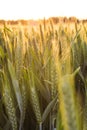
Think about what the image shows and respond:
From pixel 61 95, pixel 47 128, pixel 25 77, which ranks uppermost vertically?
pixel 61 95

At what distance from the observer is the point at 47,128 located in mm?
611

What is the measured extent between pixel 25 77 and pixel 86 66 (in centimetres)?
41

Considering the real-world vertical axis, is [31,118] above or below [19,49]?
below

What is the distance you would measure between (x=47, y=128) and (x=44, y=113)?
6 centimetres

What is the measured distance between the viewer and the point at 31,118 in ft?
2.05

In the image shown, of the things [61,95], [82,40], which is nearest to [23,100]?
[61,95]

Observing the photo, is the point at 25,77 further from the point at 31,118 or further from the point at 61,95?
the point at 61,95

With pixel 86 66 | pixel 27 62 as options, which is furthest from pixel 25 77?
pixel 86 66

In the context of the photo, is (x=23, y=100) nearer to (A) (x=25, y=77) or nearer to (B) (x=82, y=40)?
(A) (x=25, y=77)

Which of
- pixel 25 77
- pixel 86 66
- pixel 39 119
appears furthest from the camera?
pixel 86 66

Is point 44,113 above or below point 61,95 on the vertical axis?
below

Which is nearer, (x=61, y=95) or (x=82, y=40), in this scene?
(x=61, y=95)

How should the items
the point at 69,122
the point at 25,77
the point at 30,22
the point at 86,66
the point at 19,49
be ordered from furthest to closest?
the point at 30,22, the point at 86,66, the point at 19,49, the point at 25,77, the point at 69,122

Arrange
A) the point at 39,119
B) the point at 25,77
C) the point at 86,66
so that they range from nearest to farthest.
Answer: the point at 39,119
the point at 25,77
the point at 86,66
